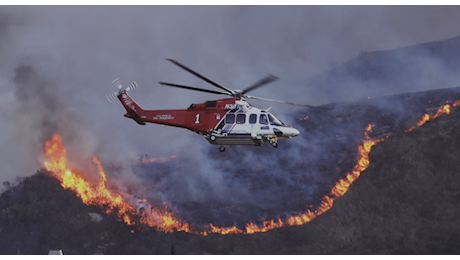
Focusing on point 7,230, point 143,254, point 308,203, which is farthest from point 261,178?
point 7,230

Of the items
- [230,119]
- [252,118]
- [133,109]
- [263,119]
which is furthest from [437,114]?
[133,109]

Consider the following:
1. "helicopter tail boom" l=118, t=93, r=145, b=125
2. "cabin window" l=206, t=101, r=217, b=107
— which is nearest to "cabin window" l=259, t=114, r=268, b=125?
"cabin window" l=206, t=101, r=217, b=107

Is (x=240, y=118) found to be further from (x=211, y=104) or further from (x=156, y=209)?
(x=156, y=209)

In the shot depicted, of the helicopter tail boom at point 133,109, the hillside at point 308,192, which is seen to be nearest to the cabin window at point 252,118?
the helicopter tail boom at point 133,109

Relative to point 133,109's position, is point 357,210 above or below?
above

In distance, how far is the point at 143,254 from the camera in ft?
342

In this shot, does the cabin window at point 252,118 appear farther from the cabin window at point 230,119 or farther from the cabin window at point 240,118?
the cabin window at point 230,119

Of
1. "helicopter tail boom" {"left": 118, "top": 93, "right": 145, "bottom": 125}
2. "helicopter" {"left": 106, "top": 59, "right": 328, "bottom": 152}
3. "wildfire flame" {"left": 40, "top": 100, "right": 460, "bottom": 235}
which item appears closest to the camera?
"helicopter" {"left": 106, "top": 59, "right": 328, "bottom": 152}

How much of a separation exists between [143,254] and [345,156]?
42.7m

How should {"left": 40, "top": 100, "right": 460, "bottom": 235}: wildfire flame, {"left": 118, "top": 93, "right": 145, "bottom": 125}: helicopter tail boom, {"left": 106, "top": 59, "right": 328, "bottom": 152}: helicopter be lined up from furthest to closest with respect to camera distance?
1. {"left": 40, "top": 100, "right": 460, "bottom": 235}: wildfire flame
2. {"left": 118, "top": 93, "right": 145, "bottom": 125}: helicopter tail boom
3. {"left": 106, "top": 59, "right": 328, "bottom": 152}: helicopter

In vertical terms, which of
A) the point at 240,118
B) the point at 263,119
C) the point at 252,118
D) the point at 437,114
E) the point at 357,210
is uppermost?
the point at 437,114

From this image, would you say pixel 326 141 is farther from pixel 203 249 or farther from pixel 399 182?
pixel 203 249

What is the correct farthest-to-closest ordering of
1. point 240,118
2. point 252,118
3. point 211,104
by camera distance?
1. point 211,104
2. point 240,118
3. point 252,118

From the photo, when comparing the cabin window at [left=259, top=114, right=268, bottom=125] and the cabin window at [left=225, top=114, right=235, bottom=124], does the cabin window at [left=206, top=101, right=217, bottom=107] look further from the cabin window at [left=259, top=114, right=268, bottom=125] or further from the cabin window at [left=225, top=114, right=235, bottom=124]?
the cabin window at [left=259, top=114, right=268, bottom=125]
